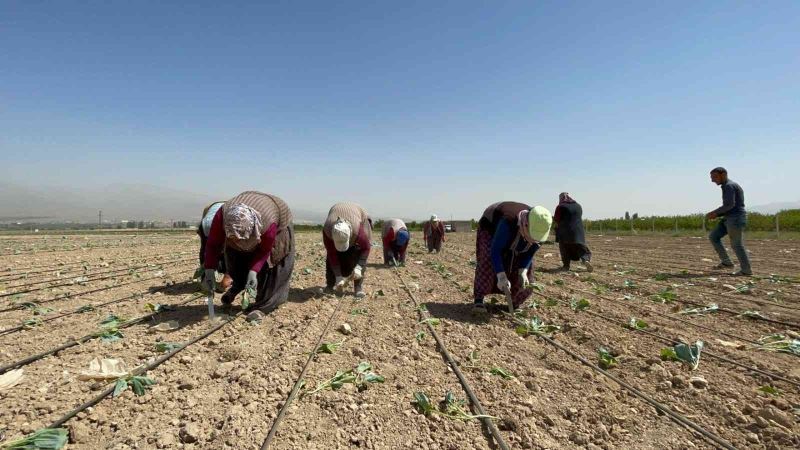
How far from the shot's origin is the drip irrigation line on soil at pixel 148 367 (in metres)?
2.49

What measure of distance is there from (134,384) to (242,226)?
6.13ft

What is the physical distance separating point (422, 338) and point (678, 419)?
233cm

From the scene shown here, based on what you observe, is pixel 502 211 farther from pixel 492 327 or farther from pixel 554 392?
pixel 554 392

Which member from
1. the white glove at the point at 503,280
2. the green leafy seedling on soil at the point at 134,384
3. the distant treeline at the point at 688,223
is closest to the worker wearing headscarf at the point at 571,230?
the white glove at the point at 503,280

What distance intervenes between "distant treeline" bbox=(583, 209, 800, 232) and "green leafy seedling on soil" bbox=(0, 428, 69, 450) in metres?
25.7

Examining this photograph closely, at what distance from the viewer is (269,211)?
5.06 meters

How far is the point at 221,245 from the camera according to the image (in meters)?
4.80

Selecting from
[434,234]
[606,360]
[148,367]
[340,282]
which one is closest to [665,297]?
[606,360]

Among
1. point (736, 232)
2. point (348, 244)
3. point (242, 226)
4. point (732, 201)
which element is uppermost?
point (732, 201)

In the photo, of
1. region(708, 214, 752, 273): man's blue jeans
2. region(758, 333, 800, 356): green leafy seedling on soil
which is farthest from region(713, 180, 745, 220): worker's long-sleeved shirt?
region(758, 333, 800, 356): green leafy seedling on soil

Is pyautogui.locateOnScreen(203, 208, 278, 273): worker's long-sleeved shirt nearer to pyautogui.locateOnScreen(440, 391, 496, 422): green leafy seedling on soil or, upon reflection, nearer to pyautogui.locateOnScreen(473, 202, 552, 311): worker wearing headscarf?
pyautogui.locateOnScreen(473, 202, 552, 311): worker wearing headscarf

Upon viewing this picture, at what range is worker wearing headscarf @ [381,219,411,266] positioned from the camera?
1113 centimetres

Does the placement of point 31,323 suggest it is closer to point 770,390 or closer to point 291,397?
point 291,397

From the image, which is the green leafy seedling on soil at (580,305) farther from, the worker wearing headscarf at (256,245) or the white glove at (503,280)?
the worker wearing headscarf at (256,245)
